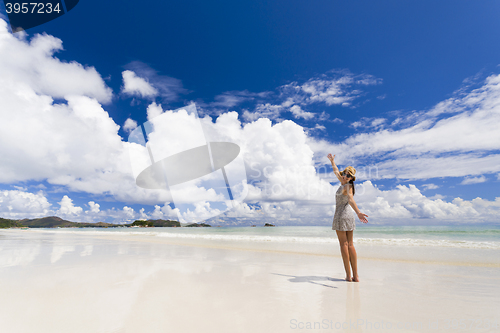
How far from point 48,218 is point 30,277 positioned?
19783 centimetres

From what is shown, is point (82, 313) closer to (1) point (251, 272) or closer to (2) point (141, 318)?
(2) point (141, 318)

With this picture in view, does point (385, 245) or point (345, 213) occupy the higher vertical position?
point (345, 213)

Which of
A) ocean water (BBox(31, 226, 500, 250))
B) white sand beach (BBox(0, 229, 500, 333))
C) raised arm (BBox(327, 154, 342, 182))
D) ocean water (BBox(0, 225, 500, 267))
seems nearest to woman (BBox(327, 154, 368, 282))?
raised arm (BBox(327, 154, 342, 182))

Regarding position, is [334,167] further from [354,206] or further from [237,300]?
[237,300]

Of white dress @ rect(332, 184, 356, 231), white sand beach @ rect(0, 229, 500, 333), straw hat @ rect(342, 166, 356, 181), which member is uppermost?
straw hat @ rect(342, 166, 356, 181)

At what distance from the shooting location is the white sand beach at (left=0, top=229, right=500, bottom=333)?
2.61m

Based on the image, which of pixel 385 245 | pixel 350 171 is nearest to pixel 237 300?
pixel 350 171

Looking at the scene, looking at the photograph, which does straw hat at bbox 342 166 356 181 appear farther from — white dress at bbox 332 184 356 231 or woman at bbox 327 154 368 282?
white dress at bbox 332 184 356 231

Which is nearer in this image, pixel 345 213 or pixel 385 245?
pixel 345 213

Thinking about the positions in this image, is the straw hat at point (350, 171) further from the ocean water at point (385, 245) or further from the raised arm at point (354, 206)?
the ocean water at point (385, 245)

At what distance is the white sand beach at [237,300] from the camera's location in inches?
103

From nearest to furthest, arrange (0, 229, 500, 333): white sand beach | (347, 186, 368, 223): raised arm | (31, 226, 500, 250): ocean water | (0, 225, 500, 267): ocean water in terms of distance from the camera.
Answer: (0, 229, 500, 333): white sand beach < (347, 186, 368, 223): raised arm < (0, 225, 500, 267): ocean water < (31, 226, 500, 250): ocean water

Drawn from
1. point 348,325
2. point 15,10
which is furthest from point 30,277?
point 15,10

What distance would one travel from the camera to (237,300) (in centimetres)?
342
